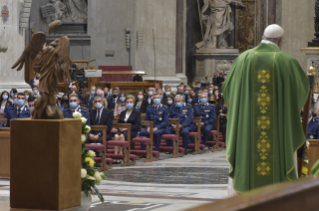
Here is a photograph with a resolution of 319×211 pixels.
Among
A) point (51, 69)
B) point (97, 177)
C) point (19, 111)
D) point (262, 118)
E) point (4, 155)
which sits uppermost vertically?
point (51, 69)

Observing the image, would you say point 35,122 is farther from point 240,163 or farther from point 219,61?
point 219,61

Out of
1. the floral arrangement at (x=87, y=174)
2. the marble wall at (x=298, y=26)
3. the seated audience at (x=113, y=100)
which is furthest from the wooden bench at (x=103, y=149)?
the marble wall at (x=298, y=26)

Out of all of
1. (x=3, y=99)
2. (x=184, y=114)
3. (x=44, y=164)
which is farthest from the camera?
(x=184, y=114)

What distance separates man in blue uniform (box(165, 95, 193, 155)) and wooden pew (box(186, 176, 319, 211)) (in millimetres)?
14548

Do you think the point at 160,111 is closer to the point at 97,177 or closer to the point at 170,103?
the point at 170,103

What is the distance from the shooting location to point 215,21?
32.2 m

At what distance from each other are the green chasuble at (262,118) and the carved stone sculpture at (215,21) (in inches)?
1049

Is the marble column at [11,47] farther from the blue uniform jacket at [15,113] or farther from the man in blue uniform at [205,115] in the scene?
the man in blue uniform at [205,115]

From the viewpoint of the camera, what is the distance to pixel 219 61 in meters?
31.8

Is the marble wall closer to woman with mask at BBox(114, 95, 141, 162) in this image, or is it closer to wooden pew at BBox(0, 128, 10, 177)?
woman with mask at BBox(114, 95, 141, 162)

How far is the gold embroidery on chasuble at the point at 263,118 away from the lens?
5.62 metres

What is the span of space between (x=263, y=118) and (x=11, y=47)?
1314 centimetres

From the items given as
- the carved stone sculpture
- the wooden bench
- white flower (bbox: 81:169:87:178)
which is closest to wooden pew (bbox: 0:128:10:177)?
the wooden bench

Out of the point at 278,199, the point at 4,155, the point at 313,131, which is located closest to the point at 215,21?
the point at 313,131
